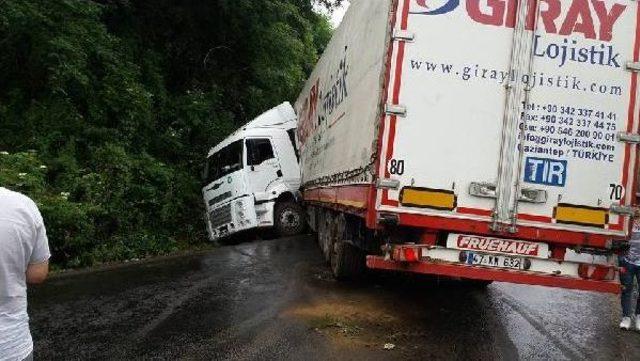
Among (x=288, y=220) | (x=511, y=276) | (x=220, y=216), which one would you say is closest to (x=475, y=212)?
(x=511, y=276)

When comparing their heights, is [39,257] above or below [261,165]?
below

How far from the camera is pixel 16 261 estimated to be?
2.37m

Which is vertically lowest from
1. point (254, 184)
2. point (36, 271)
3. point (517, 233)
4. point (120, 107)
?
point (36, 271)

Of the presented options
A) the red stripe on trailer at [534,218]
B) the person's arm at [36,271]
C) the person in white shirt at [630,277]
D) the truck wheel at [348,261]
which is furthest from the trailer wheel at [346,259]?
the person's arm at [36,271]

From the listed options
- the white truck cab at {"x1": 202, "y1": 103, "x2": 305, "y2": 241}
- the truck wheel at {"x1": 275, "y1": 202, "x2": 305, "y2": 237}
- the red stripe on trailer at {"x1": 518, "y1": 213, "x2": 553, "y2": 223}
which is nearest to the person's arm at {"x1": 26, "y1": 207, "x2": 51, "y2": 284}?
the red stripe on trailer at {"x1": 518, "y1": 213, "x2": 553, "y2": 223}

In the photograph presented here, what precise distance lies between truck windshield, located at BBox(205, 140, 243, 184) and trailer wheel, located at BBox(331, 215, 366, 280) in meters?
5.77

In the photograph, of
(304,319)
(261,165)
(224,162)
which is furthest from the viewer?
(224,162)

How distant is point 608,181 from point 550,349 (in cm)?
168

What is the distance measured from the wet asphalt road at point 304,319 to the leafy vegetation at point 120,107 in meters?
1.90

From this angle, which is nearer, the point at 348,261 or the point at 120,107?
the point at 348,261

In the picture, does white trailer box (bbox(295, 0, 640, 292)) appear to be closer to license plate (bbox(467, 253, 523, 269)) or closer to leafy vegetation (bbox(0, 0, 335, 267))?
license plate (bbox(467, 253, 523, 269))

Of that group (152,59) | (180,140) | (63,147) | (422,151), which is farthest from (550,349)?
(152,59)

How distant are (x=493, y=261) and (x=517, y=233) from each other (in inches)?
13.7

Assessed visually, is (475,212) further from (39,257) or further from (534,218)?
(39,257)
